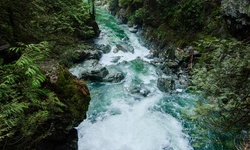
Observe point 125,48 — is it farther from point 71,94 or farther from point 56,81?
point 56,81

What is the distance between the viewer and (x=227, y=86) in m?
5.12

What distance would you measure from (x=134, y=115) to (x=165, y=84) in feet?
10.3

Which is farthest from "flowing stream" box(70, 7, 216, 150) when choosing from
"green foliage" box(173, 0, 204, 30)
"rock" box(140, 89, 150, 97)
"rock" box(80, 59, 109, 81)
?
"green foliage" box(173, 0, 204, 30)

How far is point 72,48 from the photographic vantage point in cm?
711

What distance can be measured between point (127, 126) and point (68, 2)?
5.35 metres

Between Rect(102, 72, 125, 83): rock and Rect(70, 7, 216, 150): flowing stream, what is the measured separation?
0.27 meters

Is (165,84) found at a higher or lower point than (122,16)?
lower

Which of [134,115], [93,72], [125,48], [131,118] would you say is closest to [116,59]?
[125,48]

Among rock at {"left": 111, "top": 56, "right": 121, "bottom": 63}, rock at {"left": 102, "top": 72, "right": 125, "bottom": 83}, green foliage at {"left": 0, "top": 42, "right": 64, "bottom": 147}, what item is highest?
green foliage at {"left": 0, "top": 42, "right": 64, "bottom": 147}

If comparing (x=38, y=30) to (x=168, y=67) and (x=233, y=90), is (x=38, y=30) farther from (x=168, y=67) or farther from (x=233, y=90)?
(x=168, y=67)

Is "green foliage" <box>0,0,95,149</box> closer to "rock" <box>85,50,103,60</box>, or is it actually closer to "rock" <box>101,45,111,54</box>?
"rock" <box>85,50,103,60</box>

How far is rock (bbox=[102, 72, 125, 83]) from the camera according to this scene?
12.2 metres

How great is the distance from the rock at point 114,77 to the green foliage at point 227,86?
279 inches

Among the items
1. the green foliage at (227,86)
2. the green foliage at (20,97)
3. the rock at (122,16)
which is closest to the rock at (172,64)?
the green foliage at (227,86)
